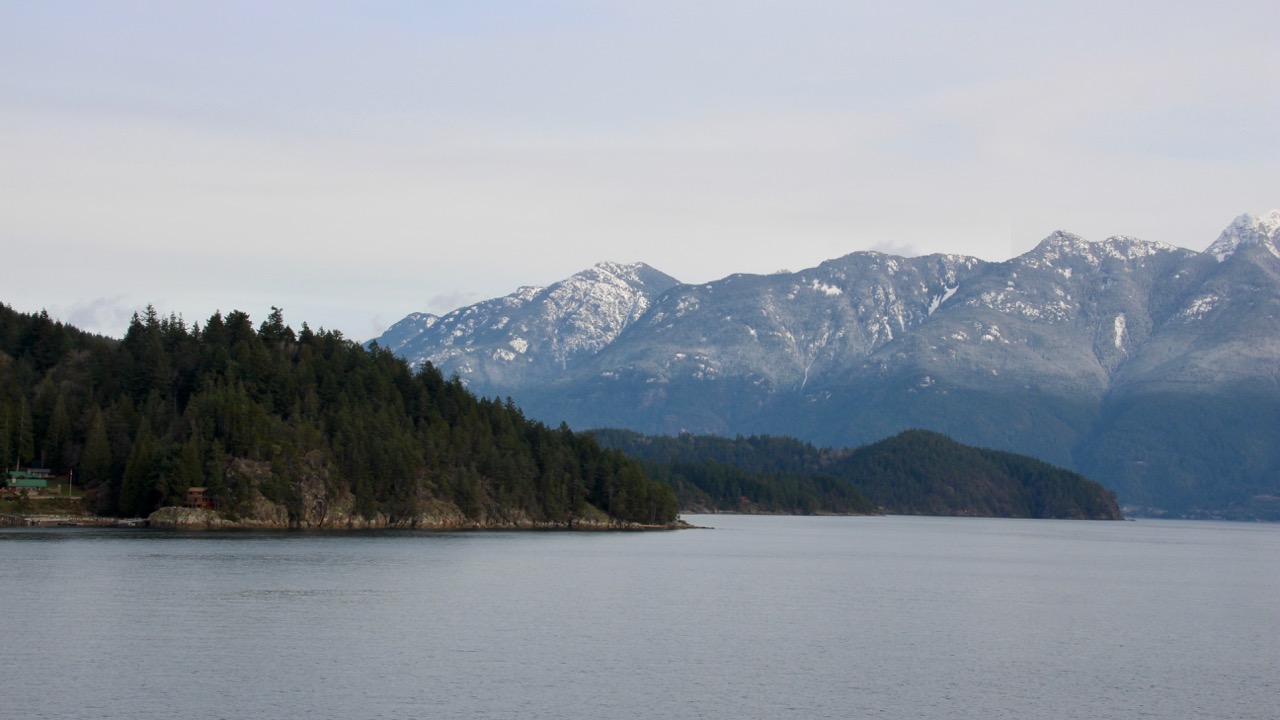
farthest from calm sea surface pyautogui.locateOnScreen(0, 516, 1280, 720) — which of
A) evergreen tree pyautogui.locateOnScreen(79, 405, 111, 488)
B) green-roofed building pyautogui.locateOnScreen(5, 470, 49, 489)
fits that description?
green-roofed building pyautogui.locateOnScreen(5, 470, 49, 489)

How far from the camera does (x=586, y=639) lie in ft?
274

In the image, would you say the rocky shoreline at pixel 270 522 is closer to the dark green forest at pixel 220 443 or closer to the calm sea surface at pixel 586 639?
the dark green forest at pixel 220 443

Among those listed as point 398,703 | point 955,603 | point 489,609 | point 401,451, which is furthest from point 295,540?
point 398,703

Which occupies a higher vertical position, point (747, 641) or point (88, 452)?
point (88, 452)

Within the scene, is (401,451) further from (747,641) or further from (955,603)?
(747,641)

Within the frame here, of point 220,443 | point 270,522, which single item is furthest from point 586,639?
point 270,522

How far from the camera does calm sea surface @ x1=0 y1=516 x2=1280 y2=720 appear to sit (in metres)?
64.2

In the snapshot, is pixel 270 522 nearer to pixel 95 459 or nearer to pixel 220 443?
pixel 220 443

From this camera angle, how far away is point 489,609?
96.9 meters

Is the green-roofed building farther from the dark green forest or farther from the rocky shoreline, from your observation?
the rocky shoreline

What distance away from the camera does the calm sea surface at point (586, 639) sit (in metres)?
64.2

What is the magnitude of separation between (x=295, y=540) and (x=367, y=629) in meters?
76.9

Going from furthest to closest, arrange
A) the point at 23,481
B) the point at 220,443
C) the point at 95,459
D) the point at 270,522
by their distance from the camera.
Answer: the point at 270,522
the point at 95,459
the point at 23,481
the point at 220,443

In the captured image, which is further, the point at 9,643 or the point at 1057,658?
the point at 1057,658
